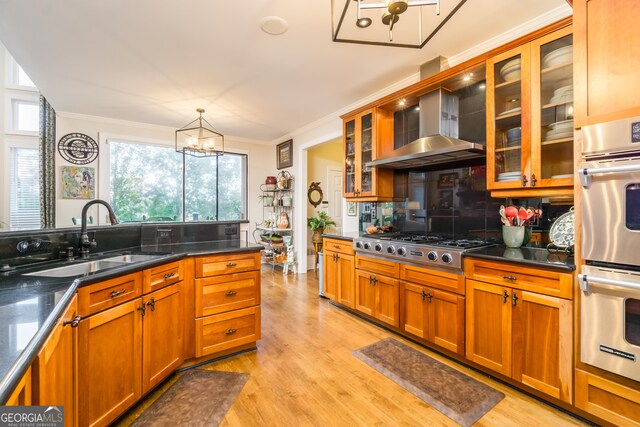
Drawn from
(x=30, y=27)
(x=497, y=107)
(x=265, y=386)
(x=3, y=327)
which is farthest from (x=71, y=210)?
(x=497, y=107)

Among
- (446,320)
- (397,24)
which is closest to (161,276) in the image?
(446,320)

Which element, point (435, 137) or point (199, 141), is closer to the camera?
point (435, 137)

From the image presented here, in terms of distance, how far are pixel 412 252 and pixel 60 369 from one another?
92.7 inches

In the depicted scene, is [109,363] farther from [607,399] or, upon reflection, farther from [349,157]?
[349,157]

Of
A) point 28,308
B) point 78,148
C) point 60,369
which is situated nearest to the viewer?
point 28,308

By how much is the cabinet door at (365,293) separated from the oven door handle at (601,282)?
169 cm

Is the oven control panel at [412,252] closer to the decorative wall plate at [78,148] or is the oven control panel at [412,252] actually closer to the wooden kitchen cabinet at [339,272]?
the wooden kitchen cabinet at [339,272]

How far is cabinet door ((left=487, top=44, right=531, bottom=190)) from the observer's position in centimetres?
211

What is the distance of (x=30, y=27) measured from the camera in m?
2.37

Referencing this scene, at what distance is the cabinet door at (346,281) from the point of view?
3252mm

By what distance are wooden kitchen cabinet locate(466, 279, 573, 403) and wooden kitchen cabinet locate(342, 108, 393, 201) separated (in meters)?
1.56

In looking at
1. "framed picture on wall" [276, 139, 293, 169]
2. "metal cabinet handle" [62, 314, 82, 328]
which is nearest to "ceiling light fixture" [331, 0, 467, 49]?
"metal cabinet handle" [62, 314, 82, 328]

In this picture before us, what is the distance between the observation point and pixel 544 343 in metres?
1.78

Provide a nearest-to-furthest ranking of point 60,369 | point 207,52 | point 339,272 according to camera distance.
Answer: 1. point 60,369
2. point 207,52
3. point 339,272
